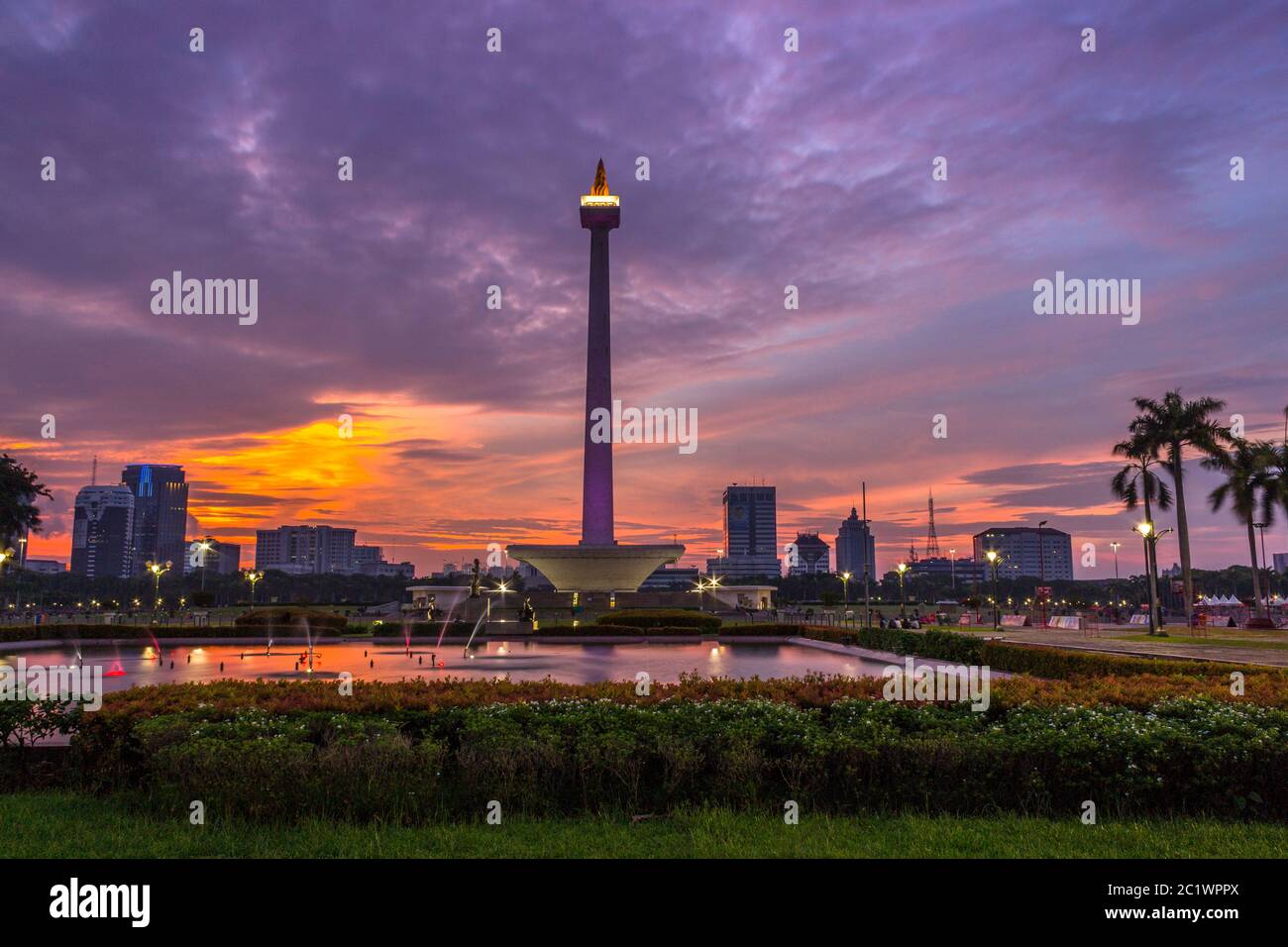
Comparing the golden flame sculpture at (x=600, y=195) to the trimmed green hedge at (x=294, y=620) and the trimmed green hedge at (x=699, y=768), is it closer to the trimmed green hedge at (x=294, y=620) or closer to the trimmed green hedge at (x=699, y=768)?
the trimmed green hedge at (x=294, y=620)

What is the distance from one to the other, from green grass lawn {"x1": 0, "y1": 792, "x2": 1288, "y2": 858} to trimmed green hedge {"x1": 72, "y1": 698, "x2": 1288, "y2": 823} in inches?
15.4

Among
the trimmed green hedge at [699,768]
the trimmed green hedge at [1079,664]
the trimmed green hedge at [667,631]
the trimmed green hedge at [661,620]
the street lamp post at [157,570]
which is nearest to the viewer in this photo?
the trimmed green hedge at [699,768]

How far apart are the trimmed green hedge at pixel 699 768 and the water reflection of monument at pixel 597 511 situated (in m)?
50.3

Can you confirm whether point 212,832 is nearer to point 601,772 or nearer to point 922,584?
point 601,772

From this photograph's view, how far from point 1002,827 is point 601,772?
3.38 m

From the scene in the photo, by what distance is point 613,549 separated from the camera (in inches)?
2299

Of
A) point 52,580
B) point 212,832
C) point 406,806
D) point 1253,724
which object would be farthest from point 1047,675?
point 52,580

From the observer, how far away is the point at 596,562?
59.6 m

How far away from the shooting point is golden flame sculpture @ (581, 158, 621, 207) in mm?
67750

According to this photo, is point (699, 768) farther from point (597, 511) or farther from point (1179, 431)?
point (597, 511)

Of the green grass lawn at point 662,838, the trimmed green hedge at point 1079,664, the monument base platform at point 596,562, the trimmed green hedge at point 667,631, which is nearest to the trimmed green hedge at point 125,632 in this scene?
the trimmed green hedge at point 667,631

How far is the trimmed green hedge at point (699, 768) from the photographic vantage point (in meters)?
7.29

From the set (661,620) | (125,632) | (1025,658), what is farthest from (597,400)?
(1025,658)

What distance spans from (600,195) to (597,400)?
18222 millimetres
